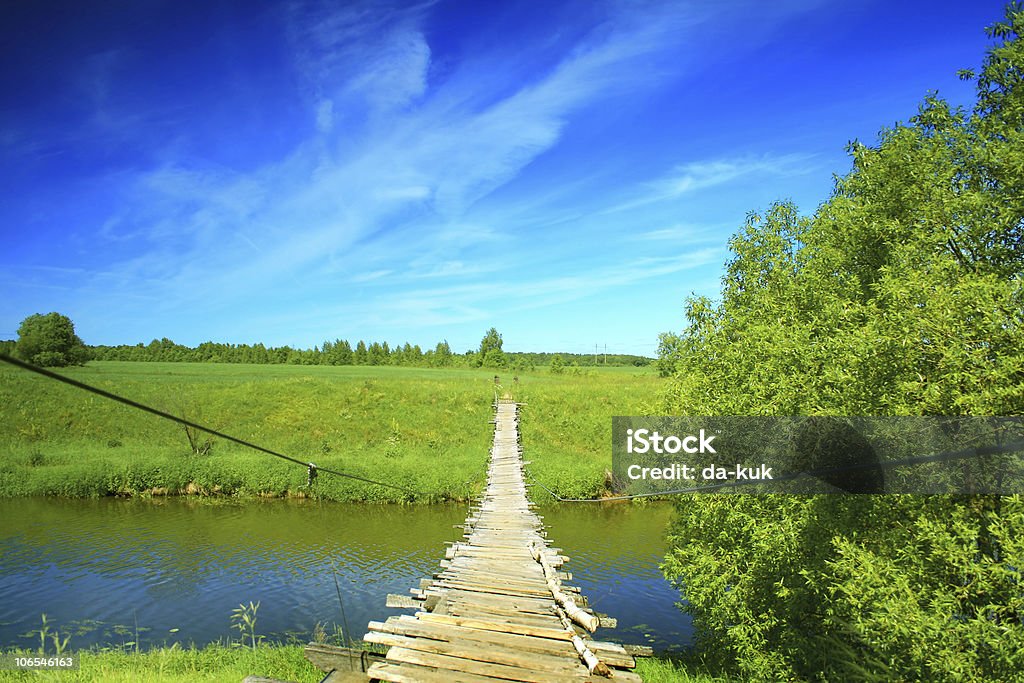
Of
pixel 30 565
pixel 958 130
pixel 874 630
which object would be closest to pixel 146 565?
pixel 30 565

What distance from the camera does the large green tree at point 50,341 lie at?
5919cm

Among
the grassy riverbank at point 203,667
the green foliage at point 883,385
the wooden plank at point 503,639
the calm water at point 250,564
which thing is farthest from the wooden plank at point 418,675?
the calm water at point 250,564

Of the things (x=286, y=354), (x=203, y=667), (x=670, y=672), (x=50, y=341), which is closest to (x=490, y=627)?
(x=203, y=667)

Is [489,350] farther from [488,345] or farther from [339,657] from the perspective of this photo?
[339,657]

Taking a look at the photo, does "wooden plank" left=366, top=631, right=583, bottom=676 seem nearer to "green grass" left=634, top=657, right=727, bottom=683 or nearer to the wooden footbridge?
the wooden footbridge

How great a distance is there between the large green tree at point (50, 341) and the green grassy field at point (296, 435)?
512 inches

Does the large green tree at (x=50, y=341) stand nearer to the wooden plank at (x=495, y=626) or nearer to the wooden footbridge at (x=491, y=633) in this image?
the wooden footbridge at (x=491, y=633)

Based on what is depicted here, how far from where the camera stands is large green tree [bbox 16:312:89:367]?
59188mm

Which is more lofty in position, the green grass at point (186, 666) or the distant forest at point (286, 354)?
the distant forest at point (286, 354)

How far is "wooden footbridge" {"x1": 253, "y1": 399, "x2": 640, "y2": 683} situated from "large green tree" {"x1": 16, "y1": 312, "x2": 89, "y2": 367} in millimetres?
65577

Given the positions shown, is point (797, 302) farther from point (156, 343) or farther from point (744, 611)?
point (156, 343)

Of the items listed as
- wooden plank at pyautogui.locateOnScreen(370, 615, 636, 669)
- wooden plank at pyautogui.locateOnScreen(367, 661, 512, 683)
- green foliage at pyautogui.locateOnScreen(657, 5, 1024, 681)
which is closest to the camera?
wooden plank at pyautogui.locateOnScreen(367, 661, 512, 683)

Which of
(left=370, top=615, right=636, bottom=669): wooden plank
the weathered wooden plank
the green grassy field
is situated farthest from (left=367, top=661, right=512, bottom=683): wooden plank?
the green grassy field

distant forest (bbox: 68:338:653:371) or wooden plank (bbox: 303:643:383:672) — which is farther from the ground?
distant forest (bbox: 68:338:653:371)
